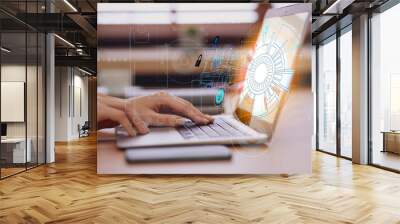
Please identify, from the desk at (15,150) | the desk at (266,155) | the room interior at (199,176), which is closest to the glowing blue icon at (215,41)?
the room interior at (199,176)

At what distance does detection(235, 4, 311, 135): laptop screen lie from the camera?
6.06 m

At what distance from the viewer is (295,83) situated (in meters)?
6.05

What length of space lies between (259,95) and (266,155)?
3.35ft

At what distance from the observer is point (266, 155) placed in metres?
6.06

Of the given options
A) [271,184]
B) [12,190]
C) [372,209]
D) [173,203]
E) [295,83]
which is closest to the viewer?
[372,209]

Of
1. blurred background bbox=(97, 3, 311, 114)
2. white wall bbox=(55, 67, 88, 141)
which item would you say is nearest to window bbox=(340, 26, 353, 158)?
blurred background bbox=(97, 3, 311, 114)

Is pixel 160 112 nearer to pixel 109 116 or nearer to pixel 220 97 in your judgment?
pixel 109 116

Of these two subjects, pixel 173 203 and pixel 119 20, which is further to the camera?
pixel 119 20

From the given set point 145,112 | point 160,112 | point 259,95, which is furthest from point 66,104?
point 259,95

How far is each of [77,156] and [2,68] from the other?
3.73m

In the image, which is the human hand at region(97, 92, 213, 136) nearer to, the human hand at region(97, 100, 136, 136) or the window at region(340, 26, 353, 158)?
the human hand at region(97, 100, 136, 136)

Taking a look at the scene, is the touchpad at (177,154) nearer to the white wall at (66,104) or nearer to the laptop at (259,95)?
the laptop at (259,95)

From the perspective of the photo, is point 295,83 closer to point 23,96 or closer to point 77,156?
point 23,96

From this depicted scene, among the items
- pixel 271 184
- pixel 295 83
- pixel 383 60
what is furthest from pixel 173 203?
pixel 383 60
